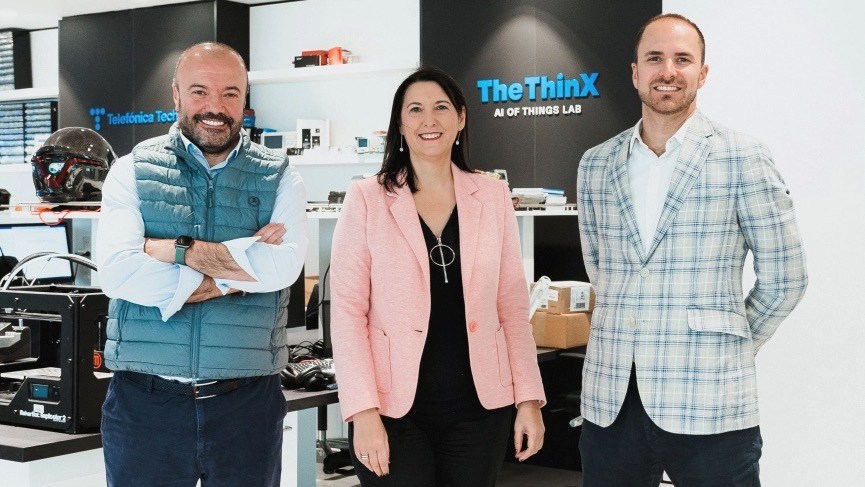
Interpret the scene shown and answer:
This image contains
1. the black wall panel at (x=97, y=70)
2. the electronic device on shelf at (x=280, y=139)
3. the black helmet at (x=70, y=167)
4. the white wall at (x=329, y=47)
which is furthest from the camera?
the black wall panel at (x=97, y=70)

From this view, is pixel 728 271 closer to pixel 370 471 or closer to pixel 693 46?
pixel 693 46

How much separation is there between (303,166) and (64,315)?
546 cm

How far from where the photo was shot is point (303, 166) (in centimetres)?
806

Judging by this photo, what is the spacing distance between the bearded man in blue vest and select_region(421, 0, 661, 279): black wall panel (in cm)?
396

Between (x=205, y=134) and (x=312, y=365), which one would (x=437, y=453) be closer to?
(x=205, y=134)

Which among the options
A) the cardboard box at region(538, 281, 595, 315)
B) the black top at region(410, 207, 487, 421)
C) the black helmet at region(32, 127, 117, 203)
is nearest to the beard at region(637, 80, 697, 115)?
the black top at region(410, 207, 487, 421)

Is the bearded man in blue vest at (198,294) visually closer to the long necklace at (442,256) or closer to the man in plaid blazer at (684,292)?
the long necklace at (442,256)

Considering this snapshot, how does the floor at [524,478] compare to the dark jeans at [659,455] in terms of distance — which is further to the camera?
the floor at [524,478]

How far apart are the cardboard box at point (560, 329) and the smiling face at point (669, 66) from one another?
8.14ft

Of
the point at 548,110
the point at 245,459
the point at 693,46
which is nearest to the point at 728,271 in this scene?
the point at 693,46

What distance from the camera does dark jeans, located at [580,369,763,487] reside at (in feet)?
7.45

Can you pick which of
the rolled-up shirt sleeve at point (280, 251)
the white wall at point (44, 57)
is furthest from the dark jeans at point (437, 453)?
the white wall at point (44, 57)

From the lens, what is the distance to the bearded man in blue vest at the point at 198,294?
2322 mm

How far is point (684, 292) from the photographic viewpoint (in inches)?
90.3
